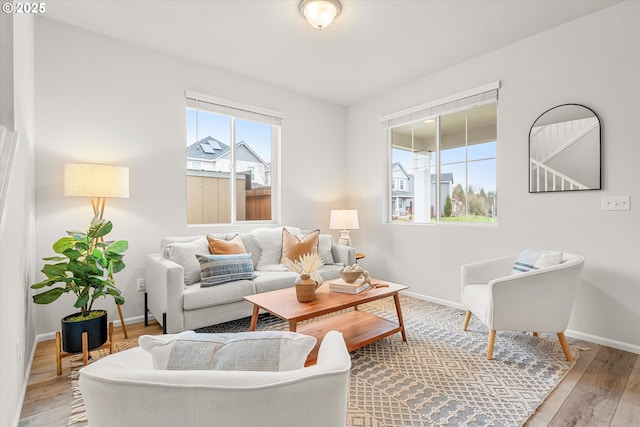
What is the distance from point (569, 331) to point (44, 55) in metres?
5.10

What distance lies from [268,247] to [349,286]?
4.55 feet

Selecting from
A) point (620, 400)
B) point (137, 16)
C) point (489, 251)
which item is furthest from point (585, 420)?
point (137, 16)

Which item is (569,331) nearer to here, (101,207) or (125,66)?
(101,207)

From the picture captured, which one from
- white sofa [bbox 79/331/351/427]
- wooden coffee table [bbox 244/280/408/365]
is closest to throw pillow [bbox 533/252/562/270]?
wooden coffee table [bbox 244/280/408/365]

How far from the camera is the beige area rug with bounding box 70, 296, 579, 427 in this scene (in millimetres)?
1674

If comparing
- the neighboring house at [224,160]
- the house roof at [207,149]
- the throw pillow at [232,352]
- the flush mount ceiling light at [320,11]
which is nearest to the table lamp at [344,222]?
the neighboring house at [224,160]

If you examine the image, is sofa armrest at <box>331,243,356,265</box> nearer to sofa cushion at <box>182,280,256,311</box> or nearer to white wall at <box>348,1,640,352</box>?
white wall at <box>348,1,640,352</box>

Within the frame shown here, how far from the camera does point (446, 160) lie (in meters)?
3.71

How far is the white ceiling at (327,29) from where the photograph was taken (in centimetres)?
249

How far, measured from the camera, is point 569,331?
274 cm

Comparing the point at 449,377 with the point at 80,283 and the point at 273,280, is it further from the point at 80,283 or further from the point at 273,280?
the point at 80,283

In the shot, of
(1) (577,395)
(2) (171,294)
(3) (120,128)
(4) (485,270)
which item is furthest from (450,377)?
(3) (120,128)

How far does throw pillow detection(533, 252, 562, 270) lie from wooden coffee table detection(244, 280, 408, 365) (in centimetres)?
110

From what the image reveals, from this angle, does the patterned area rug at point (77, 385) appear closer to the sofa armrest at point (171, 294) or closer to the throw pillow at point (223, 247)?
the sofa armrest at point (171, 294)
